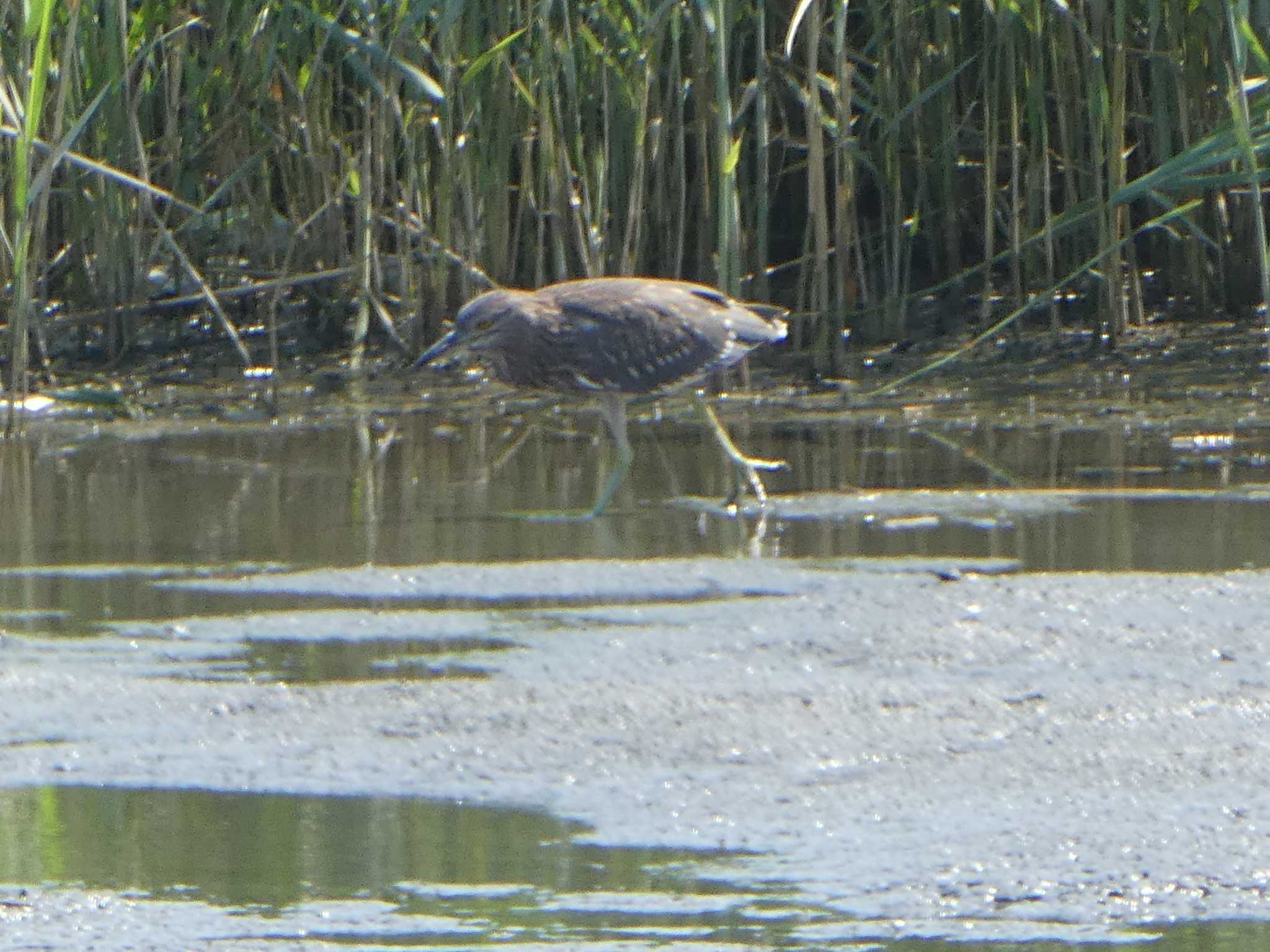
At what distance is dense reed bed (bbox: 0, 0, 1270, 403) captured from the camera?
25.7 feet

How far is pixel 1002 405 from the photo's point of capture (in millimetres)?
7742

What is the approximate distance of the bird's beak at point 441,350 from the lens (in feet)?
20.6

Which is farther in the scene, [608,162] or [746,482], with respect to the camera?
[608,162]

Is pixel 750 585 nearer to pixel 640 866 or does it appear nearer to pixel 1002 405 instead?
pixel 640 866

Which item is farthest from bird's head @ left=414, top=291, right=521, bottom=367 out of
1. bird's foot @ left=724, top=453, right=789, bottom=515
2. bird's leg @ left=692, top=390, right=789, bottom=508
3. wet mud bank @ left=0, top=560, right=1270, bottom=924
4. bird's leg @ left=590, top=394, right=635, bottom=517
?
wet mud bank @ left=0, top=560, right=1270, bottom=924

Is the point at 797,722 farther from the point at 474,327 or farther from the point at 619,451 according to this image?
the point at 474,327

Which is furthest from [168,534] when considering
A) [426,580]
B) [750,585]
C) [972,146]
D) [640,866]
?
[972,146]

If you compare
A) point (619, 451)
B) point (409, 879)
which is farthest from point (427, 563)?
point (409, 879)

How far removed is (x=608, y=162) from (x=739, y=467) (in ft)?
7.93

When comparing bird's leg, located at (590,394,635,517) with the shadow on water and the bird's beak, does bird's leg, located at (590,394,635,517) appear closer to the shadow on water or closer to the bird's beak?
the bird's beak

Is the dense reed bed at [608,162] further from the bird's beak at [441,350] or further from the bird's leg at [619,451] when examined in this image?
the bird's beak at [441,350]

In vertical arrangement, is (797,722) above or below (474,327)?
below

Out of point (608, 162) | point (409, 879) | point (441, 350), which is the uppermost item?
point (608, 162)

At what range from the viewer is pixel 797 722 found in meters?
3.65
